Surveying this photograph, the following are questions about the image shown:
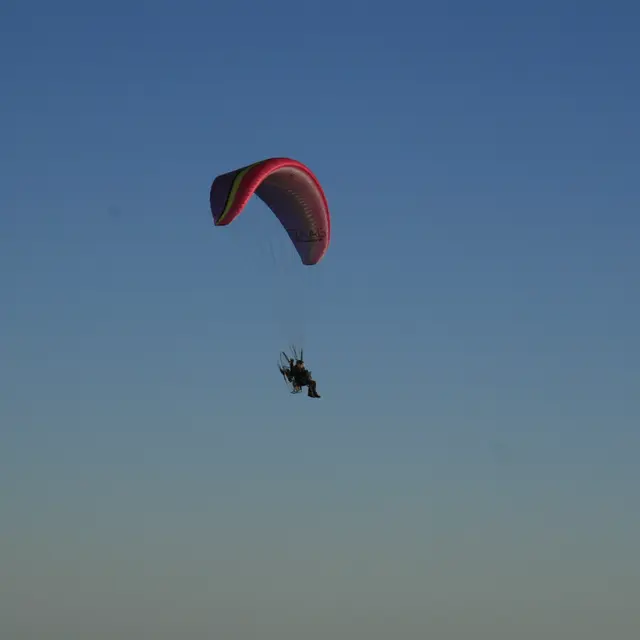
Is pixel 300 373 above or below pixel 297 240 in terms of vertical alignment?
below

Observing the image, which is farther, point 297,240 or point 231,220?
point 297,240

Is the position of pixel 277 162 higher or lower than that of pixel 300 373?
higher

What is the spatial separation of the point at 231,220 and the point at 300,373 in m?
5.90

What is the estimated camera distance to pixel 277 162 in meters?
90.6

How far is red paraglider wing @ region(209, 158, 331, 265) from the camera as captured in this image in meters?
88.8

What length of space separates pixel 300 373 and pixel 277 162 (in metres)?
6.99

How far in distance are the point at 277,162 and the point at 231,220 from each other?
3.08m

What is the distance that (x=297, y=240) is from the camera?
311 feet

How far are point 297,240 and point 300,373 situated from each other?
5.90 metres

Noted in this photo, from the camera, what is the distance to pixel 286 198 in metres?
93.8

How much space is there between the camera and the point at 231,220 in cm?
8869

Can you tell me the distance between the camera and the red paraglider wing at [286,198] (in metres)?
88.8

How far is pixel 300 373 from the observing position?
3583 inches
